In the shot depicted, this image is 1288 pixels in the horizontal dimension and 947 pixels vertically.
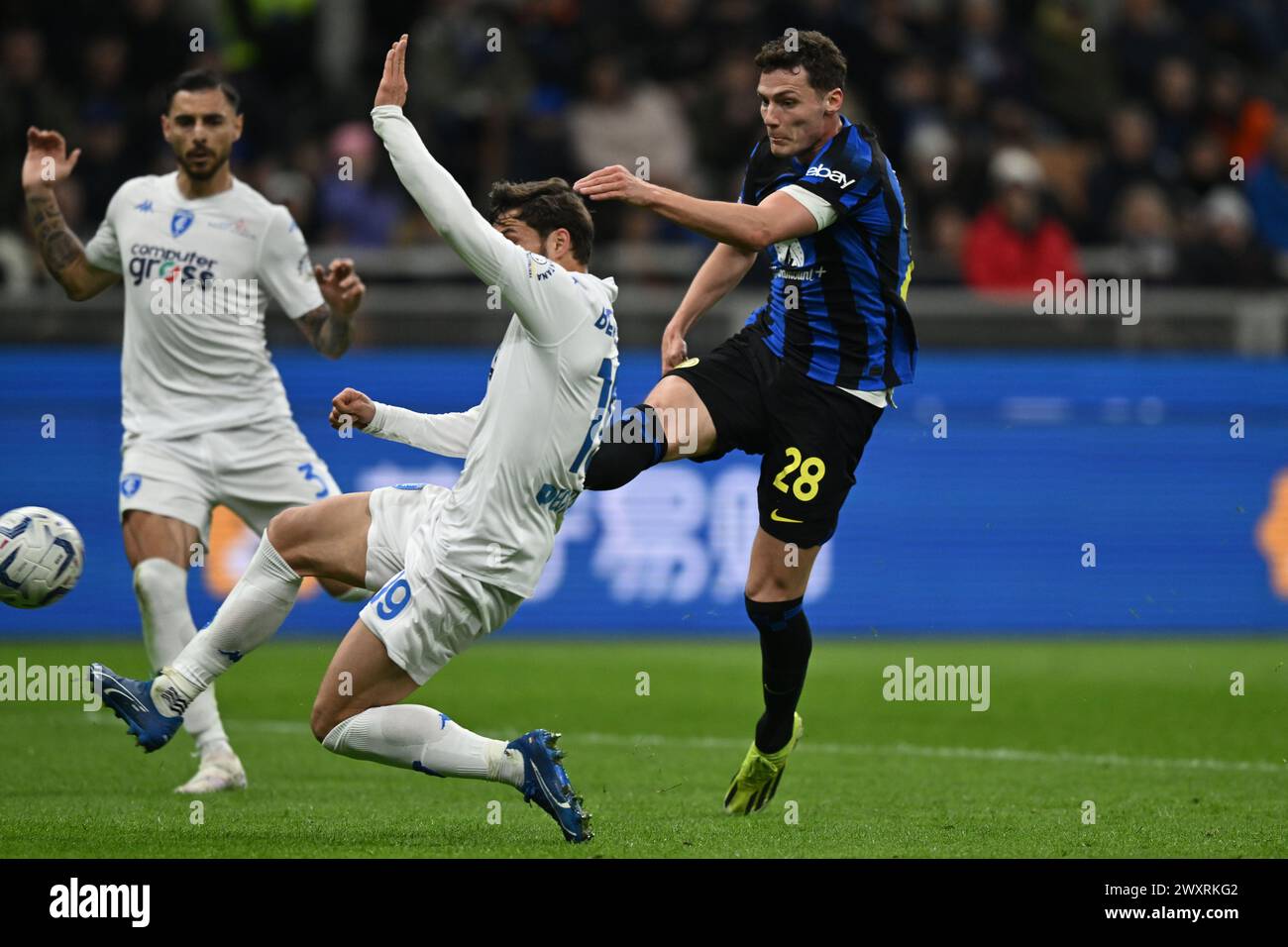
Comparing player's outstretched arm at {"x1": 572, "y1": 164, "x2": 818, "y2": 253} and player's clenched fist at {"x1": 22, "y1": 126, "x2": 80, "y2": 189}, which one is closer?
player's outstretched arm at {"x1": 572, "y1": 164, "x2": 818, "y2": 253}

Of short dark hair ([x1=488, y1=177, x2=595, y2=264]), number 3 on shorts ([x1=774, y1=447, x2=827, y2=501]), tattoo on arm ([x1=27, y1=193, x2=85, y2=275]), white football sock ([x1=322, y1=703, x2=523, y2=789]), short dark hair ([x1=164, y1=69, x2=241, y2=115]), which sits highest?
short dark hair ([x1=164, y1=69, x2=241, y2=115])

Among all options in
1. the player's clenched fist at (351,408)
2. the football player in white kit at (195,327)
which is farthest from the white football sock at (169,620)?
the player's clenched fist at (351,408)

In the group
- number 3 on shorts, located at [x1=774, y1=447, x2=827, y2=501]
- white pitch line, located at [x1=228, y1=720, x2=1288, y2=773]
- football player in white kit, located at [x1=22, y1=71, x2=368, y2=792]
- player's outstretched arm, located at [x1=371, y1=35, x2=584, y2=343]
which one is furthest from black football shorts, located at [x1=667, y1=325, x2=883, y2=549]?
white pitch line, located at [x1=228, y1=720, x2=1288, y2=773]

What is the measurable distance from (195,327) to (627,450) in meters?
2.12

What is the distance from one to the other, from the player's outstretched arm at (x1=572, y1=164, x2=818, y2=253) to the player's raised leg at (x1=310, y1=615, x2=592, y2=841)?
147 cm

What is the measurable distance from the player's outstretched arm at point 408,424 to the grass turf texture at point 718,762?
1377 mm

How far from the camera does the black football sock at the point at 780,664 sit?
8.06 metres

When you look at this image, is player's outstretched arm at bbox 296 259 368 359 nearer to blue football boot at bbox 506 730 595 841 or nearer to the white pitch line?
blue football boot at bbox 506 730 595 841

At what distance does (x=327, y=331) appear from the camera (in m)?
8.80

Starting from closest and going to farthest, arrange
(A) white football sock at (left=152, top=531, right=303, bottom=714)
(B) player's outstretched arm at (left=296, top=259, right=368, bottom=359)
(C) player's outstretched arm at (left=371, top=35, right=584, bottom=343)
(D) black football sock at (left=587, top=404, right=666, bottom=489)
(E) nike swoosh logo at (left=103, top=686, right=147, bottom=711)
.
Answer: (C) player's outstretched arm at (left=371, top=35, right=584, bottom=343), (E) nike swoosh logo at (left=103, top=686, right=147, bottom=711), (A) white football sock at (left=152, top=531, right=303, bottom=714), (D) black football sock at (left=587, top=404, right=666, bottom=489), (B) player's outstretched arm at (left=296, top=259, right=368, bottom=359)

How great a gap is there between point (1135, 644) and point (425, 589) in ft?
28.6

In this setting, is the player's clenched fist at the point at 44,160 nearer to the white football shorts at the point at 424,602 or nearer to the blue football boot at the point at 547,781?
the white football shorts at the point at 424,602

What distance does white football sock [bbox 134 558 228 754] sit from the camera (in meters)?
8.40

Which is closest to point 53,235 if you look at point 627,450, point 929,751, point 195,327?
point 195,327
